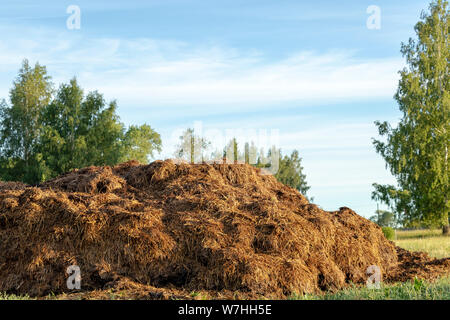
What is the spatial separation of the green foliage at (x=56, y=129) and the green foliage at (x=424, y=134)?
713 inches

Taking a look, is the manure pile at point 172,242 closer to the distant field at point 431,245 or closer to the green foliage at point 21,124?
the distant field at point 431,245

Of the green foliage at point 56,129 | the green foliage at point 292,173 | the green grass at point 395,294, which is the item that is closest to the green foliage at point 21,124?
the green foliage at point 56,129

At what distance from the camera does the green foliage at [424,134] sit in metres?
23.6

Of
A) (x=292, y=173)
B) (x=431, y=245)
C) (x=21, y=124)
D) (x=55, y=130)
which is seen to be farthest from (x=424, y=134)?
(x=21, y=124)

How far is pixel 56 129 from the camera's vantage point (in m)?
29.8

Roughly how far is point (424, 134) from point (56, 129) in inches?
940

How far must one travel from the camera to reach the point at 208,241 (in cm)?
689

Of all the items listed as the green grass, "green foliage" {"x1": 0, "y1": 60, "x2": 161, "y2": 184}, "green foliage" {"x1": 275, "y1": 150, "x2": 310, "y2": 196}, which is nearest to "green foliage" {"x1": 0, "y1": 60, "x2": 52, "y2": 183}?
"green foliage" {"x1": 0, "y1": 60, "x2": 161, "y2": 184}

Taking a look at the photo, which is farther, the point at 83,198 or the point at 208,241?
the point at 83,198

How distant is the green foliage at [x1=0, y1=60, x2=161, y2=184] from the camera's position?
2853cm

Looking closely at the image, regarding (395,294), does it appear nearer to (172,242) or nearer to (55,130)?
(172,242)
